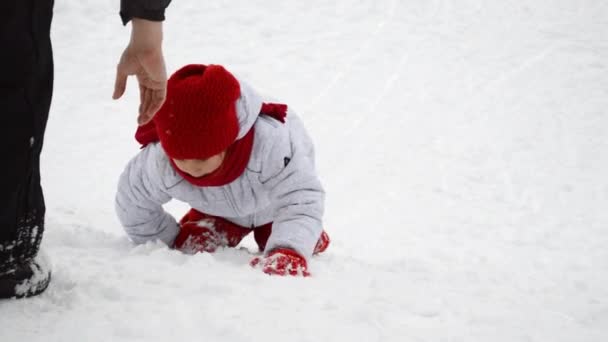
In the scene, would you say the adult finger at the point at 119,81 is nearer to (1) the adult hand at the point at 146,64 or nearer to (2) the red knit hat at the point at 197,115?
(1) the adult hand at the point at 146,64

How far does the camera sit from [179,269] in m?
1.52

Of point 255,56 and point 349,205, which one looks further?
point 255,56

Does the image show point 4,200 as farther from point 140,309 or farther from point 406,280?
point 406,280

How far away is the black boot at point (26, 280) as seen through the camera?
118 cm

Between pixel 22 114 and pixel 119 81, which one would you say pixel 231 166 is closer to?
pixel 119 81

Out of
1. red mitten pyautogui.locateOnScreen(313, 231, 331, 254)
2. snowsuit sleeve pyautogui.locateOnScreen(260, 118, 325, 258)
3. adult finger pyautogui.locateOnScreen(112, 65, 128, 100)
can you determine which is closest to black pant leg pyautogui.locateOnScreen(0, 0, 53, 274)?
adult finger pyautogui.locateOnScreen(112, 65, 128, 100)

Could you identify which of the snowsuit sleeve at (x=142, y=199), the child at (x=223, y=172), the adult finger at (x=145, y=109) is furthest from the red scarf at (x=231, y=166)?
the adult finger at (x=145, y=109)

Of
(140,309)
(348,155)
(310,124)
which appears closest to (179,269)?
(140,309)

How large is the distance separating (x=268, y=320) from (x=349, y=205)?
1.99 m

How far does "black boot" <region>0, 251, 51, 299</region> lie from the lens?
3.89 feet

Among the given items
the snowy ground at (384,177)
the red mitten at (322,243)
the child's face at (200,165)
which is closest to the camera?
the snowy ground at (384,177)

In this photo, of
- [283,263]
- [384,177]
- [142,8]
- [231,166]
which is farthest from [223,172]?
[384,177]

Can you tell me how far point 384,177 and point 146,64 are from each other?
2.29 metres

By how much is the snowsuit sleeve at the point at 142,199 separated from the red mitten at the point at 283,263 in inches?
16.5
